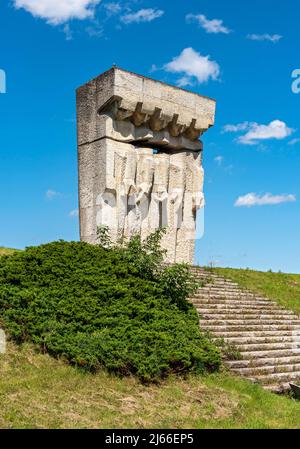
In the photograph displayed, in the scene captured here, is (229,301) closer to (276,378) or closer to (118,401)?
(276,378)

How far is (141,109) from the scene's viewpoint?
13.1 meters

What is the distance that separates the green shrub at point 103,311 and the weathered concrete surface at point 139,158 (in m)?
2.88

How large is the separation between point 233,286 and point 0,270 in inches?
257

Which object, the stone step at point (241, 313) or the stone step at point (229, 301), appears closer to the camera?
the stone step at point (241, 313)

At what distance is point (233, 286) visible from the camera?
44.7ft

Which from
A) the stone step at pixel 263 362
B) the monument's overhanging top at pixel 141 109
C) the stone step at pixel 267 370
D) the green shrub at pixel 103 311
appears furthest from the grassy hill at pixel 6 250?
the stone step at pixel 267 370

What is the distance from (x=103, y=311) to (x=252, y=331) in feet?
11.8

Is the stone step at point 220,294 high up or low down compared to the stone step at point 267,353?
up

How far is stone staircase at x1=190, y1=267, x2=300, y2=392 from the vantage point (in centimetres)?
888

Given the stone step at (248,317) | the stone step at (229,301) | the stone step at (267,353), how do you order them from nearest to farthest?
the stone step at (267,353), the stone step at (248,317), the stone step at (229,301)

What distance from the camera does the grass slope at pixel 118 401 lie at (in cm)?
588

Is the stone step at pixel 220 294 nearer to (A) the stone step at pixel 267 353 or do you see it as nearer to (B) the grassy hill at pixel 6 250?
(A) the stone step at pixel 267 353

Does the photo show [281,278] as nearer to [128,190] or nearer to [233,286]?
[233,286]
